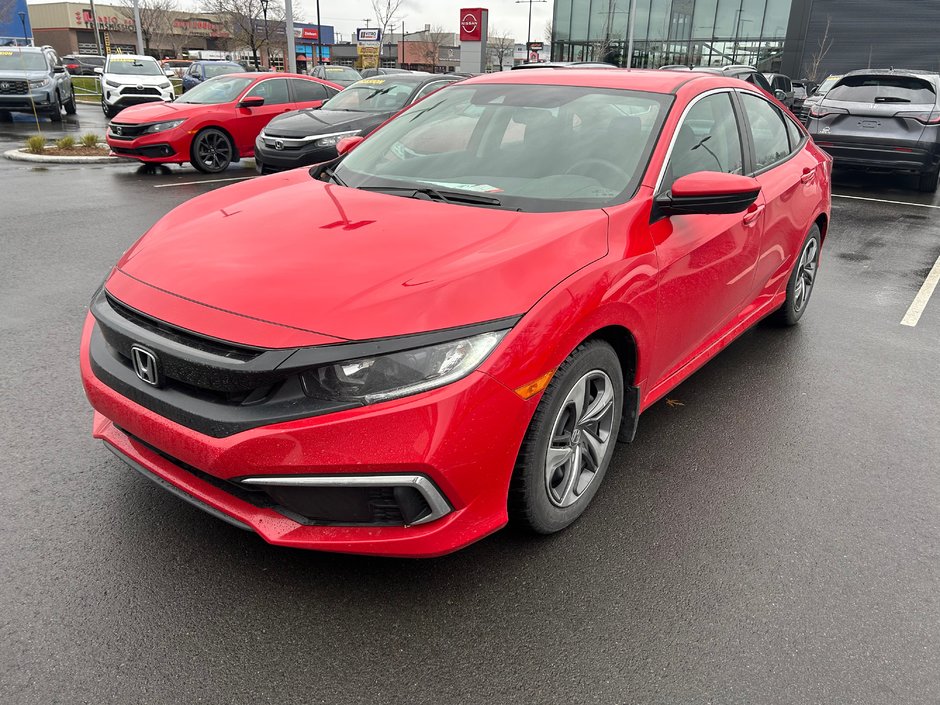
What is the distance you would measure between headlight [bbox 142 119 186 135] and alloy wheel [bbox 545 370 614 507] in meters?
10.5

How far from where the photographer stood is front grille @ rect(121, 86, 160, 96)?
1961cm

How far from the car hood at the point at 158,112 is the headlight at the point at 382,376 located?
1072 centimetres

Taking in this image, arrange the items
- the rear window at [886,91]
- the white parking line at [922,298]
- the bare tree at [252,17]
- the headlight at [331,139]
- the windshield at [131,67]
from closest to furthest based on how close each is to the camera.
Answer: the white parking line at [922,298] → the headlight at [331,139] → the rear window at [886,91] → the windshield at [131,67] → the bare tree at [252,17]

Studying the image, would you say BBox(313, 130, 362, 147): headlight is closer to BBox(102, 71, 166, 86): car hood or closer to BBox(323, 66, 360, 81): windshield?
BBox(102, 71, 166, 86): car hood

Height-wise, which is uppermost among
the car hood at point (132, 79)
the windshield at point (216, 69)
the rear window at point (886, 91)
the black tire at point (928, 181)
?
the rear window at point (886, 91)

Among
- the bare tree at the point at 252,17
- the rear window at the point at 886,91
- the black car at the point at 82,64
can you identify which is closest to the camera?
the rear window at the point at 886,91

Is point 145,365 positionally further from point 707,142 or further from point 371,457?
point 707,142

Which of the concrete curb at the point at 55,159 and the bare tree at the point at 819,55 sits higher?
the bare tree at the point at 819,55

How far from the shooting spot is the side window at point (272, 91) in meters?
12.5

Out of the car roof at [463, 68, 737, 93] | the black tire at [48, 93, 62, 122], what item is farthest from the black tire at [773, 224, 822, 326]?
the black tire at [48, 93, 62, 122]

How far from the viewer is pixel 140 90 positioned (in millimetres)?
19812

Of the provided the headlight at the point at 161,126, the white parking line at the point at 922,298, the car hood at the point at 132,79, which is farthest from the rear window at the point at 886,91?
the car hood at the point at 132,79

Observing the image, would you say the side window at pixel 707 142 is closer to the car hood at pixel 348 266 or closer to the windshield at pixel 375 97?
the car hood at pixel 348 266

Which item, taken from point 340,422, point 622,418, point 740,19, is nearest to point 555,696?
point 340,422
